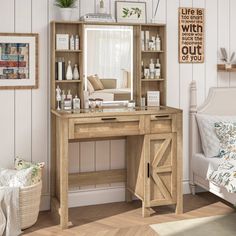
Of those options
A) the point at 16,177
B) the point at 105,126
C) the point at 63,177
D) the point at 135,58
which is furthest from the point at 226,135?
the point at 16,177

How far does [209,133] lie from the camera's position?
4.43 m

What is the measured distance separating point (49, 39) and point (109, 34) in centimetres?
56

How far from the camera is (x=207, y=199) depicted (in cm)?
453

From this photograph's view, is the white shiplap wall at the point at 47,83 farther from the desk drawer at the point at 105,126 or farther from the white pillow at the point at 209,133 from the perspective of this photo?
the desk drawer at the point at 105,126

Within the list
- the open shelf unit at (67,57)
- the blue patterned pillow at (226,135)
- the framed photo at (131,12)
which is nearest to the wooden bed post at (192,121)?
the blue patterned pillow at (226,135)

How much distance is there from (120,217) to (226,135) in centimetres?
128

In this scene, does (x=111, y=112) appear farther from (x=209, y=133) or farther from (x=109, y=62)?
(x=209, y=133)

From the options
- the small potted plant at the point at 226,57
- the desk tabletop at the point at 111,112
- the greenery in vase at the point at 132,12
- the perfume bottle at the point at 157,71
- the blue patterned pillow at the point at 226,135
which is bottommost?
the blue patterned pillow at the point at 226,135

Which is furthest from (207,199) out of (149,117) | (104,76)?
(104,76)

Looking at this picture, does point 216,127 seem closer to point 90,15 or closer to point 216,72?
point 216,72

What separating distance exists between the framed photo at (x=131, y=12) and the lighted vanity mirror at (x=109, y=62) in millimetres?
89

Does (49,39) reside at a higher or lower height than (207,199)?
higher

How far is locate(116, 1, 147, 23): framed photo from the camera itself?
14.0 ft

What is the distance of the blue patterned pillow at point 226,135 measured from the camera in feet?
14.0
